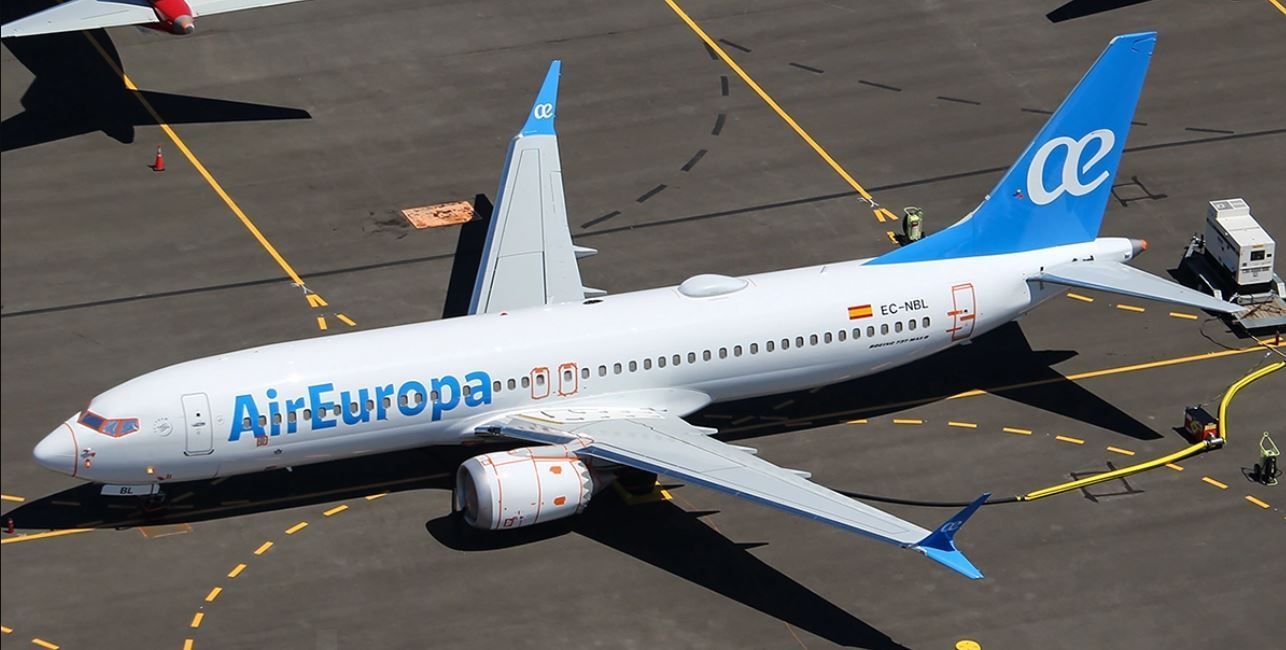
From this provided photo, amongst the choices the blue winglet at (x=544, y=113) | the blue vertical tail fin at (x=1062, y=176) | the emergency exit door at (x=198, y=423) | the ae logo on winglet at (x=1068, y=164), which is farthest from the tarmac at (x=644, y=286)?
the ae logo on winglet at (x=1068, y=164)

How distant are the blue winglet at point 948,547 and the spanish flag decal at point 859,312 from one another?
12.3m

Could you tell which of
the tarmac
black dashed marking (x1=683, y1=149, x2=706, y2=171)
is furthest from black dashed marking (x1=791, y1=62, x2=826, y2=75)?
black dashed marking (x1=683, y1=149, x2=706, y2=171)

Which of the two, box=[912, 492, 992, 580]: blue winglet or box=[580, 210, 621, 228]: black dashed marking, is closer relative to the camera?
box=[912, 492, 992, 580]: blue winglet

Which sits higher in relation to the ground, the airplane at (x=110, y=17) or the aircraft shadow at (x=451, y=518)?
the airplane at (x=110, y=17)

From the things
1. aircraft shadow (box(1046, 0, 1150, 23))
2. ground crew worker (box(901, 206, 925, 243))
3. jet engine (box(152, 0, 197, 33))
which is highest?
jet engine (box(152, 0, 197, 33))

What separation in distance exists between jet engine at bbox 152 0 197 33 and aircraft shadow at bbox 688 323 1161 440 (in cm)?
2761

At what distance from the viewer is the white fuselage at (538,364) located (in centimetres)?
5825

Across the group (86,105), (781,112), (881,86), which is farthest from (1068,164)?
(86,105)

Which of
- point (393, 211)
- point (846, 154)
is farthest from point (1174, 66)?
point (393, 211)

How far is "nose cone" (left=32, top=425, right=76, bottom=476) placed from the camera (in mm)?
57438

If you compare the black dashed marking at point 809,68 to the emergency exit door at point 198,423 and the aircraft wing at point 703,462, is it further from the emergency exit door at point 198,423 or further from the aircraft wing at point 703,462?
the emergency exit door at point 198,423

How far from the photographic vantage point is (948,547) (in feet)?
169

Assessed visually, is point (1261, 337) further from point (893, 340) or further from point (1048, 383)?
point (893, 340)

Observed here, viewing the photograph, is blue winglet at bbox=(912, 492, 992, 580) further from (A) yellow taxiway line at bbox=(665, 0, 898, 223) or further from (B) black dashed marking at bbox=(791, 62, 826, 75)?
(B) black dashed marking at bbox=(791, 62, 826, 75)
